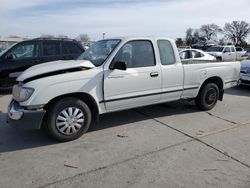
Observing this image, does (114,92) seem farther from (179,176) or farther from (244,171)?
(244,171)

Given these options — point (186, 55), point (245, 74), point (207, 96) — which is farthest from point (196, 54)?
point (207, 96)

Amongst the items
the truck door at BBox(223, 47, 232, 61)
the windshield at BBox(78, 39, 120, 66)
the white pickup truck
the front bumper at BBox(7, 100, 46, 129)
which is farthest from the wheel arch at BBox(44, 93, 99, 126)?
the truck door at BBox(223, 47, 232, 61)

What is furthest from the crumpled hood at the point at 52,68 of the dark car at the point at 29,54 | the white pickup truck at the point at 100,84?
the dark car at the point at 29,54

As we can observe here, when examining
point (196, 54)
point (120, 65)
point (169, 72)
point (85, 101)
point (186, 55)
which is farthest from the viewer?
point (196, 54)

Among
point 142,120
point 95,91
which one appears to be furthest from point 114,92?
point 142,120

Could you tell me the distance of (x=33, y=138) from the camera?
4.88 m

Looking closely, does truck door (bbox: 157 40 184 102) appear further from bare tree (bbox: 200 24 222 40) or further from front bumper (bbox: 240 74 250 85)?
bare tree (bbox: 200 24 222 40)

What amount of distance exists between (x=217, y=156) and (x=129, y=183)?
1.52m

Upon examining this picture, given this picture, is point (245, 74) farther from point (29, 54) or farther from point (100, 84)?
point (29, 54)

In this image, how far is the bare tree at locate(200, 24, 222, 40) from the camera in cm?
8956

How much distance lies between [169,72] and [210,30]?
90.7 m

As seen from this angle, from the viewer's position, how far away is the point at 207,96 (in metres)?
6.57

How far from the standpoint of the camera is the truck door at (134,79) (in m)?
4.96

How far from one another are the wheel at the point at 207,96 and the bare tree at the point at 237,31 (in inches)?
3352
